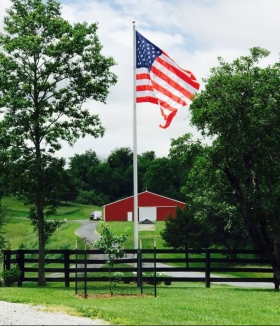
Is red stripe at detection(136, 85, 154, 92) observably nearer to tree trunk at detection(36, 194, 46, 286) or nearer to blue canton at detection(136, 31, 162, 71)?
blue canton at detection(136, 31, 162, 71)

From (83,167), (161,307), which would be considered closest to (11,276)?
(161,307)

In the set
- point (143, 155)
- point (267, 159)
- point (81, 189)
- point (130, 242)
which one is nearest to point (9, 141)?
point (267, 159)

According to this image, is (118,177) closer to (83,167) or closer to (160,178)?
(83,167)

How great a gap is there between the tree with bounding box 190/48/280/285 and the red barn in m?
64.3

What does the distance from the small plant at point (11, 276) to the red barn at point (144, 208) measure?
64550 mm

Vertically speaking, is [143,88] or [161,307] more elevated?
[143,88]

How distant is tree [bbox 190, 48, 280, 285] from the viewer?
2417 centimetres

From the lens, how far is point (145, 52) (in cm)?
2547

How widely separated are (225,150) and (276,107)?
8.62 feet

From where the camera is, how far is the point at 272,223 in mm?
A: 25438

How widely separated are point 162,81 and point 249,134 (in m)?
4.01

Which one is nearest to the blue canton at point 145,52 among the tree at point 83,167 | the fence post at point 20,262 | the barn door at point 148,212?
the fence post at point 20,262

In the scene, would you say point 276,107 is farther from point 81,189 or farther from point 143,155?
point 143,155

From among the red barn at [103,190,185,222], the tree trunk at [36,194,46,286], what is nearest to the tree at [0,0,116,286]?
the tree trunk at [36,194,46,286]
